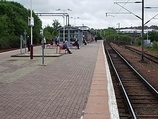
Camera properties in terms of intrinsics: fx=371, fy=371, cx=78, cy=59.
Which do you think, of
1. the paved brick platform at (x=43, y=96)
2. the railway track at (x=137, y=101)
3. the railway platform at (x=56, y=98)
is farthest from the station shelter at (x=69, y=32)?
the railway platform at (x=56, y=98)

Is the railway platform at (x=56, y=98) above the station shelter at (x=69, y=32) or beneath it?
beneath

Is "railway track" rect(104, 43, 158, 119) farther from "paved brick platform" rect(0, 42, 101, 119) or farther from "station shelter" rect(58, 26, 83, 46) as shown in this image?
"station shelter" rect(58, 26, 83, 46)

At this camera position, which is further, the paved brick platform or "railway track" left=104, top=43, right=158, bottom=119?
"railway track" left=104, top=43, right=158, bottom=119

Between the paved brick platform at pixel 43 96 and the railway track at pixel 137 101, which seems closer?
the paved brick platform at pixel 43 96

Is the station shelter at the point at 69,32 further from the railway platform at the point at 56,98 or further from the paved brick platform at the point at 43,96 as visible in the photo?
the railway platform at the point at 56,98

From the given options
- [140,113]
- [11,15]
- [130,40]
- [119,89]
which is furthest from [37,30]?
[140,113]

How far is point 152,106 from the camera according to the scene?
37.6 feet

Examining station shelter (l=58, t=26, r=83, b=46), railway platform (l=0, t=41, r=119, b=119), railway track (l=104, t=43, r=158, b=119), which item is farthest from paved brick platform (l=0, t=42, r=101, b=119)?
station shelter (l=58, t=26, r=83, b=46)

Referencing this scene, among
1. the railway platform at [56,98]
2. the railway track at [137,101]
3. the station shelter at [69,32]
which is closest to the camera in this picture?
the railway platform at [56,98]

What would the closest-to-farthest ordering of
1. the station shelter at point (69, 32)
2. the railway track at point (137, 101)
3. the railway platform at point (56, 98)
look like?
the railway platform at point (56, 98), the railway track at point (137, 101), the station shelter at point (69, 32)

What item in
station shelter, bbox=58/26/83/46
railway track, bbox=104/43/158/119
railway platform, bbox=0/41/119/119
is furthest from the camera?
station shelter, bbox=58/26/83/46

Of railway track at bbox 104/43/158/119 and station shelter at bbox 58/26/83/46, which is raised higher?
station shelter at bbox 58/26/83/46

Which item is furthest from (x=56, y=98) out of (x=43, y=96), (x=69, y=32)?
(x=69, y=32)

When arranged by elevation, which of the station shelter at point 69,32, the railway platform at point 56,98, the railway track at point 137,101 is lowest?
the railway track at point 137,101
